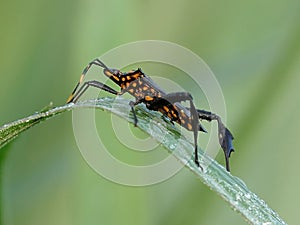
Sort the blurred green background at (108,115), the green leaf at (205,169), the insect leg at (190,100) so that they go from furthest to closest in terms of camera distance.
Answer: the blurred green background at (108,115) < the insect leg at (190,100) < the green leaf at (205,169)

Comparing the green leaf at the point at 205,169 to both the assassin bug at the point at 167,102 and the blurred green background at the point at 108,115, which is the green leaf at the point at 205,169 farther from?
the blurred green background at the point at 108,115

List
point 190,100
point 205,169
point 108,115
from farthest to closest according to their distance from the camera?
point 108,115
point 190,100
point 205,169

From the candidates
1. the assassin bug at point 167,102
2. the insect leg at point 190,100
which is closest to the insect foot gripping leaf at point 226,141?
the assassin bug at point 167,102

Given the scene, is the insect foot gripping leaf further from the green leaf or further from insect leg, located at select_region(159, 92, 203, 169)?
the green leaf

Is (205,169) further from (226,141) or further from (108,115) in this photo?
(108,115)

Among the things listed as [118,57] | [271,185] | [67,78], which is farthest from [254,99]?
[67,78]

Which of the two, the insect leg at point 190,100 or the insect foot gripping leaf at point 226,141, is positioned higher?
the insect leg at point 190,100

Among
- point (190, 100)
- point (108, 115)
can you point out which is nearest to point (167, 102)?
point (190, 100)

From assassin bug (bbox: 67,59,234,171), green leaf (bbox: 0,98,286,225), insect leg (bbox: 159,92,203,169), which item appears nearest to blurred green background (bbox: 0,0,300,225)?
assassin bug (bbox: 67,59,234,171)

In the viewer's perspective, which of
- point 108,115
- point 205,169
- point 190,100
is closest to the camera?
point 205,169
